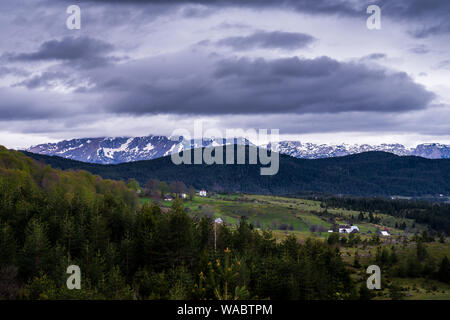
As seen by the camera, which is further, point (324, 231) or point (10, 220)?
point (324, 231)

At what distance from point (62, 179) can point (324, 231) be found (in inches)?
5315

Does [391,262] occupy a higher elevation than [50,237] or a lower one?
lower

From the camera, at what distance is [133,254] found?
4988cm

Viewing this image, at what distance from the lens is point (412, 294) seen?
240ft
